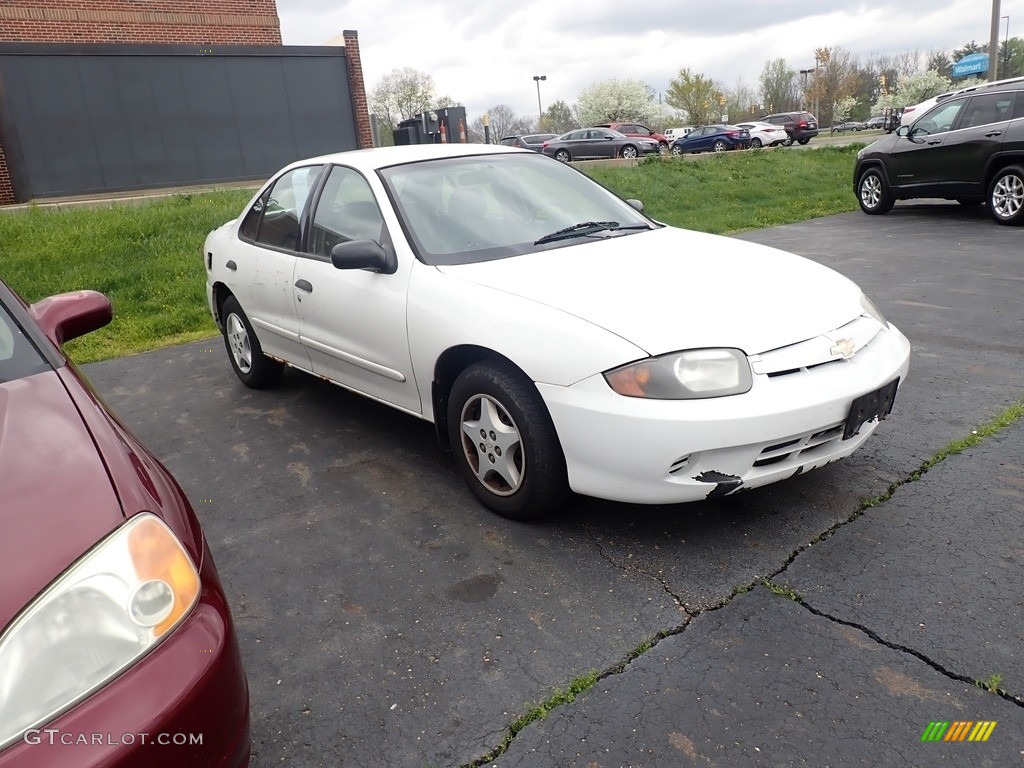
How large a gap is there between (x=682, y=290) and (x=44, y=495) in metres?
2.24

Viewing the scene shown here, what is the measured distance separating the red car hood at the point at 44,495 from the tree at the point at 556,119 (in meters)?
82.9

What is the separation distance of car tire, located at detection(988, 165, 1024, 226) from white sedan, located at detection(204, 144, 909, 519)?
7.77m

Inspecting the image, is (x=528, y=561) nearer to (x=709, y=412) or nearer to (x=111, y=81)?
(x=709, y=412)

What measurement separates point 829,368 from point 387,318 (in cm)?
190

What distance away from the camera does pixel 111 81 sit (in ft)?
54.3

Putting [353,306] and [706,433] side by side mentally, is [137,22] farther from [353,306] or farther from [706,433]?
[706,433]

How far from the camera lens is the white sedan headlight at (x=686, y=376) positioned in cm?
268

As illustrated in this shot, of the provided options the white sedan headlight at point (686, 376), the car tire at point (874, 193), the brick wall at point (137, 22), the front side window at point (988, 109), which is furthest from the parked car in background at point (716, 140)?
the white sedan headlight at point (686, 376)

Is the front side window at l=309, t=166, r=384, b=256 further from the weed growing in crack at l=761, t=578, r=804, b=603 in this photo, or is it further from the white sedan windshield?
the weed growing in crack at l=761, t=578, r=804, b=603

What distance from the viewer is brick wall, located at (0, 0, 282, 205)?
16.5 metres

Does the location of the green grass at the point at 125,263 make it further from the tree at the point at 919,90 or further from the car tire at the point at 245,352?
the tree at the point at 919,90

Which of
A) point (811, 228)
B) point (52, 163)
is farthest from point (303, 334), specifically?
point (52, 163)

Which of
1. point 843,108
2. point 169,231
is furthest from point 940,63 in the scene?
point 169,231

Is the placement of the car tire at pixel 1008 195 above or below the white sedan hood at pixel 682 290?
below
